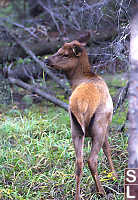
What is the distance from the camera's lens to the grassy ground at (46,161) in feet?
14.0

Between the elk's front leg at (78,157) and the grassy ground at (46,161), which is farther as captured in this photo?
the grassy ground at (46,161)

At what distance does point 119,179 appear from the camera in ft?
14.5

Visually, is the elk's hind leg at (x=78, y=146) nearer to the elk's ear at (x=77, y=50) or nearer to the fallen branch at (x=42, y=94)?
the elk's ear at (x=77, y=50)

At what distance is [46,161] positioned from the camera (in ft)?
16.4

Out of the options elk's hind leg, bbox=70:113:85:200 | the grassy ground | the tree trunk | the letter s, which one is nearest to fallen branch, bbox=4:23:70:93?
the grassy ground

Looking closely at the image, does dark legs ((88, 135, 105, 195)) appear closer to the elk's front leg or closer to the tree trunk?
the elk's front leg

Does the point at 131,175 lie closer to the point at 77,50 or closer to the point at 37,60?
the point at 77,50

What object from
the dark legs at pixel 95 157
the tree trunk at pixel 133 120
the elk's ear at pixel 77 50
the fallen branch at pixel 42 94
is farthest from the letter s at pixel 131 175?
the fallen branch at pixel 42 94

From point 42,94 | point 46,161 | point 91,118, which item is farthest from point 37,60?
point 91,118

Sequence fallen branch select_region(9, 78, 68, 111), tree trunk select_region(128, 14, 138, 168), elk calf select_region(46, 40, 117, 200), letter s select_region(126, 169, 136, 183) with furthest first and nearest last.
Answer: fallen branch select_region(9, 78, 68, 111) → elk calf select_region(46, 40, 117, 200) → letter s select_region(126, 169, 136, 183) → tree trunk select_region(128, 14, 138, 168)

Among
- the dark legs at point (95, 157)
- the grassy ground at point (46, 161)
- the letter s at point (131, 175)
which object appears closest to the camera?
the letter s at point (131, 175)

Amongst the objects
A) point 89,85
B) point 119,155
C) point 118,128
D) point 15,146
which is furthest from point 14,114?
point 89,85

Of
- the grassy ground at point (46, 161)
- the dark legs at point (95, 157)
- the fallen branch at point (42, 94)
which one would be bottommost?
the grassy ground at point (46, 161)

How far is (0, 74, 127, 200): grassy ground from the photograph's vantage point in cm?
428
